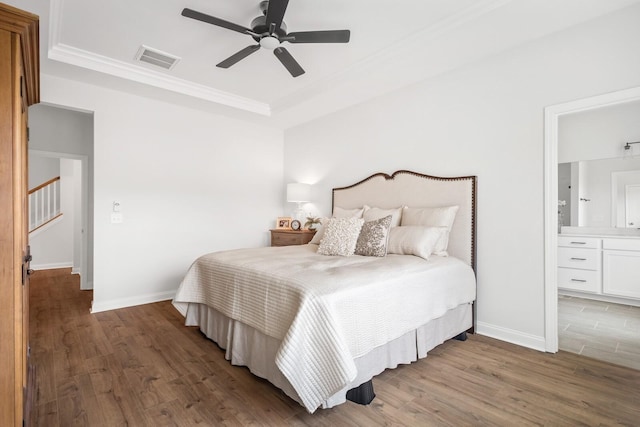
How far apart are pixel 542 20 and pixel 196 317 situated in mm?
3823

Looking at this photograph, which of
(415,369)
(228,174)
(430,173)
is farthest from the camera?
(228,174)

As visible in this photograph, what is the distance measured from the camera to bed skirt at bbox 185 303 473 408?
1967mm

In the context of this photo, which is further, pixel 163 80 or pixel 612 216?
pixel 612 216

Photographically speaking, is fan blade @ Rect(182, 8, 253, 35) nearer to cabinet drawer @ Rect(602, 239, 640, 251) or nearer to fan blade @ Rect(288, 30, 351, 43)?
fan blade @ Rect(288, 30, 351, 43)

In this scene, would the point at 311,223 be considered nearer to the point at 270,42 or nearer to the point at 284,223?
the point at 284,223

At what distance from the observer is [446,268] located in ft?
8.86

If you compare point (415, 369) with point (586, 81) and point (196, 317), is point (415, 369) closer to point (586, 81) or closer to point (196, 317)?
point (196, 317)

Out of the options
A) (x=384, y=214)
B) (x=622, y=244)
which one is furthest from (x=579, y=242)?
(x=384, y=214)

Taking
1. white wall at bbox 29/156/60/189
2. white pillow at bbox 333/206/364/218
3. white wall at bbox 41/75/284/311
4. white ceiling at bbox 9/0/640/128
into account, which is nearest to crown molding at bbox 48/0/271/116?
white ceiling at bbox 9/0/640/128

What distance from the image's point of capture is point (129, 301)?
3.98m

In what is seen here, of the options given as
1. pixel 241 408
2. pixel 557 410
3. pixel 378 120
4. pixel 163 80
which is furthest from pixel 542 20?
pixel 163 80

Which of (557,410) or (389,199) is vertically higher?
(389,199)

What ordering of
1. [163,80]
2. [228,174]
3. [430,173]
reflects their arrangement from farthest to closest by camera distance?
[228,174]
[163,80]
[430,173]

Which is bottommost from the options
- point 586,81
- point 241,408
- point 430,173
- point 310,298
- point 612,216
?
point 241,408
